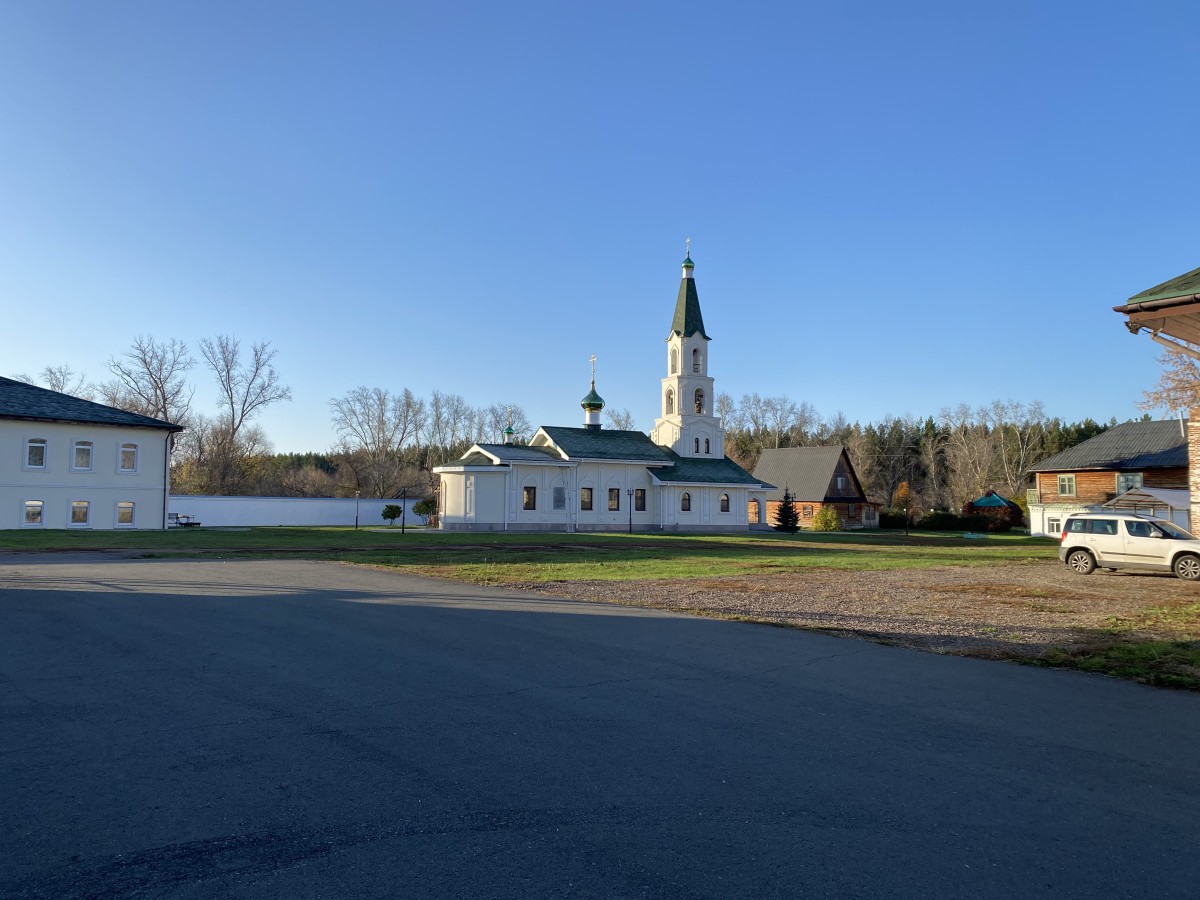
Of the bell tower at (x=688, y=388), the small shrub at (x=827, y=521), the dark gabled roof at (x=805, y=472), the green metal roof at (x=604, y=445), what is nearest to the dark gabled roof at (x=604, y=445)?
the green metal roof at (x=604, y=445)

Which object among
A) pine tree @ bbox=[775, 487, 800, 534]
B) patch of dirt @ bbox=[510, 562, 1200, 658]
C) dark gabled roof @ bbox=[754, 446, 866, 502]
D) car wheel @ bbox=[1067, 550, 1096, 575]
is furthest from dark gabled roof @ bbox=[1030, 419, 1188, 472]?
patch of dirt @ bbox=[510, 562, 1200, 658]

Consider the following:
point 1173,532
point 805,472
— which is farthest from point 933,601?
point 805,472

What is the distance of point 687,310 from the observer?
57.4 m

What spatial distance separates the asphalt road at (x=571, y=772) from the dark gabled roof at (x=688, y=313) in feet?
160

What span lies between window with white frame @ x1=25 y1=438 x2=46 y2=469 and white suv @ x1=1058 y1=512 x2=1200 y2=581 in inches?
1675

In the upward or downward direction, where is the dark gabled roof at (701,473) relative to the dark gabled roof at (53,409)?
downward

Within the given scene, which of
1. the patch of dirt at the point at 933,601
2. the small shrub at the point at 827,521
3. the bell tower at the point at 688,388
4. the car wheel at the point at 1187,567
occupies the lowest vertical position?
the patch of dirt at the point at 933,601

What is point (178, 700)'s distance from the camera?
6.51 metres

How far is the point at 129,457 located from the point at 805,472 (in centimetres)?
4826

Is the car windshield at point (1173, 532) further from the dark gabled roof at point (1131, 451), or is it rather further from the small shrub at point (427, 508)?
the small shrub at point (427, 508)

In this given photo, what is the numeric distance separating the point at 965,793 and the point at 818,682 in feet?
9.81

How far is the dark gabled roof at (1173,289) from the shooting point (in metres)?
6.86

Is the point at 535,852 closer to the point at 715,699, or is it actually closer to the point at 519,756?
the point at 519,756

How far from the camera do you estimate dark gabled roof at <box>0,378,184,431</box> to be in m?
39.2
